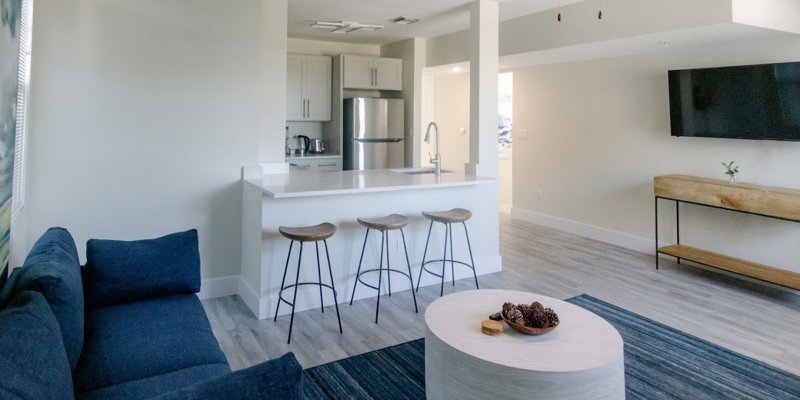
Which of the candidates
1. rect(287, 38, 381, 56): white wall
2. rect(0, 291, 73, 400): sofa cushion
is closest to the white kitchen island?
rect(0, 291, 73, 400): sofa cushion

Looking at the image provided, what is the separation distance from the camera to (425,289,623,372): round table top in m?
1.94

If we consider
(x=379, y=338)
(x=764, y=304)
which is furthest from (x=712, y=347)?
(x=379, y=338)

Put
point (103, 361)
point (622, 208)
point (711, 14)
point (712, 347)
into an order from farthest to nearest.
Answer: point (622, 208)
point (711, 14)
point (712, 347)
point (103, 361)

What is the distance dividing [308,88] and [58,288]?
17.6 feet

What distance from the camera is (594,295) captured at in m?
4.10

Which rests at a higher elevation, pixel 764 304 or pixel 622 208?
pixel 622 208

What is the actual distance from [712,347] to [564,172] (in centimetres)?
356

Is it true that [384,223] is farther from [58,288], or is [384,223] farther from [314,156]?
[314,156]

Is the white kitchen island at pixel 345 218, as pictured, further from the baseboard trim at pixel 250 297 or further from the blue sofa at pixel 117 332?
the blue sofa at pixel 117 332

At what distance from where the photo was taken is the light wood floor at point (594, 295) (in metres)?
3.12

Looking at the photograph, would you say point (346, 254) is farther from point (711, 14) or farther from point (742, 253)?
point (742, 253)

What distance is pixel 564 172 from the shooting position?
6.46 metres

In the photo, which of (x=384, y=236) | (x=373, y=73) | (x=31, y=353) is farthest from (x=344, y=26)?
(x=31, y=353)

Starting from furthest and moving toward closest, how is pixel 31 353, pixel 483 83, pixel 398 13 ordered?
pixel 398 13 → pixel 483 83 → pixel 31 353
